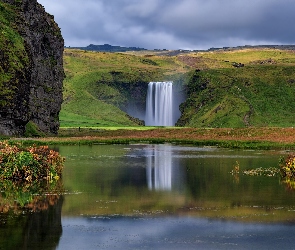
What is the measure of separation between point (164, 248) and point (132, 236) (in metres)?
2.11

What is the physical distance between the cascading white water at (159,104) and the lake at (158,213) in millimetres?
150203

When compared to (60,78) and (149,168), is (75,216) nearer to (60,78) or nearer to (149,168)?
(149,168)

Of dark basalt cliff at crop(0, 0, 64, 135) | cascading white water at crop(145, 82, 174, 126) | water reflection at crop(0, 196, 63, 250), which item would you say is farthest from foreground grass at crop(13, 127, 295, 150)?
cascading white water at crop(145, 82, 174, 126)

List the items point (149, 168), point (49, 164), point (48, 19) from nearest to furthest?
point (49, 164)
point (149, 168)
point (48, 19)

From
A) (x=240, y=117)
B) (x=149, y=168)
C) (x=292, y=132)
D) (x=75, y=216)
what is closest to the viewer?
(x=75, y=216)

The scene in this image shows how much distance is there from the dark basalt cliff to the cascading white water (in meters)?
77.1

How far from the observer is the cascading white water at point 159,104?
195 m

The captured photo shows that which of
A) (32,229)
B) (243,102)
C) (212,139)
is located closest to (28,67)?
(212,139)

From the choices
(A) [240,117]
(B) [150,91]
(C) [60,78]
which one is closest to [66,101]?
(B) [150,91]

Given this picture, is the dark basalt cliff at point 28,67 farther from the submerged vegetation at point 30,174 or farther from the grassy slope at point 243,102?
the grassy slope at point 243,102

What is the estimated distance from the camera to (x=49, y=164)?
38.8m

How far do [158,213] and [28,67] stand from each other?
6687 cm

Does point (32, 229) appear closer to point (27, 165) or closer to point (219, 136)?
point (27, 165)

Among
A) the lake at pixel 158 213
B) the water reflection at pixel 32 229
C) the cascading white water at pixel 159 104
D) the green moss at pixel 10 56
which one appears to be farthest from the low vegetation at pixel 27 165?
the cascading white water at pixel 159 104
